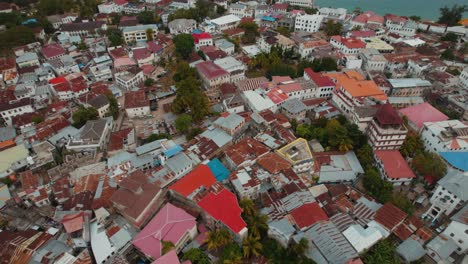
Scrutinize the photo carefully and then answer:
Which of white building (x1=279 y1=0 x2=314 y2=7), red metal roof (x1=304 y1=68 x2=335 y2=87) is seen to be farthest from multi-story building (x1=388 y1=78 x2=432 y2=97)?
white building (x1=279 y1=0 x2=314 y2=7)

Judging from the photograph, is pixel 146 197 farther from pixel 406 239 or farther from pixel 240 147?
pixel 406 239

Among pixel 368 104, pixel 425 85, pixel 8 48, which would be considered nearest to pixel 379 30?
pixel 425 85

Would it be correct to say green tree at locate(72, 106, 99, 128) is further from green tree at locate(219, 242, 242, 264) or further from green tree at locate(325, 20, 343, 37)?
green tree at locate(325, 20, 343, 37)

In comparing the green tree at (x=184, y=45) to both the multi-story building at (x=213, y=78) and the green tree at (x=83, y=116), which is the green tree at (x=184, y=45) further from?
the green tree at (x=83, y=116)

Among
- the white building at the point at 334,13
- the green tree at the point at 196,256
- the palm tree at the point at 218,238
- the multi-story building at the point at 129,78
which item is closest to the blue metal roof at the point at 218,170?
the palm tree at the point at 218,238

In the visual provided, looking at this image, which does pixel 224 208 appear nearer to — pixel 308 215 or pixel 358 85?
pixel 308 215

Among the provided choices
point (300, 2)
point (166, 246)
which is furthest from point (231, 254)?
point (300, 2)

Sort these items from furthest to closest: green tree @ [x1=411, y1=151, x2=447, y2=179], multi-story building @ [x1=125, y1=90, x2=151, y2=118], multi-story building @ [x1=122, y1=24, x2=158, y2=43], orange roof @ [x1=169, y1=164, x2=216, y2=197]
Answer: multi-story building @ [x1=122, y1=24, x2=158, y2=43] → multi-story building @ [x1=125, y1=90, x2=151, y2=118] → green tree @ [x1=411, y1=151, x2=447, y2=179] → orange roof @ [x1=169, y1=164, x2=216, y2=197]
